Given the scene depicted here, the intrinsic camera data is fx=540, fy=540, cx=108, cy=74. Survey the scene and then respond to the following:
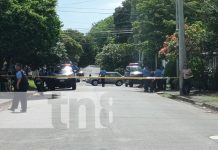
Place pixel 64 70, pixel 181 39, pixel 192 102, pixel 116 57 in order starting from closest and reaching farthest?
pixel 192 102 < pixel 181 39 < pixel 64 70 < pixel 116 57

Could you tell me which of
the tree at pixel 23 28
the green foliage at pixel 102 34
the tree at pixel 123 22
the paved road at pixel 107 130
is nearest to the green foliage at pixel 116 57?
the tree at pixel 123 22

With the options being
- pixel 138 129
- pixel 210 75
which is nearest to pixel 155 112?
pixel 138 129

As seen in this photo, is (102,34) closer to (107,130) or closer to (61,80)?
(61,80)

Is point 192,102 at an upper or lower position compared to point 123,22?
lower

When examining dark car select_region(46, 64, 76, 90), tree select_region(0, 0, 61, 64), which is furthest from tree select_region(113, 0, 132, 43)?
tree select_region(0, 0, 61, 64)

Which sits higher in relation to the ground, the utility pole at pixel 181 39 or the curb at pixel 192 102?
the utility pole at pixel 181 39

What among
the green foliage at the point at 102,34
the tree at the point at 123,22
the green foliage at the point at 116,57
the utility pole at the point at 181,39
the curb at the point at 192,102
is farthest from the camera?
the green foliage at the point at 102,34

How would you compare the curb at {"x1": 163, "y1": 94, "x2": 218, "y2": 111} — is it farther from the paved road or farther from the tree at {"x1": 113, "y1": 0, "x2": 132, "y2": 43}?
the tree at {"x1": 113, "y1": 0, "x2": 132, "y2": 43}

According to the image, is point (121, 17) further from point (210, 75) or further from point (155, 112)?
point (155, 112)

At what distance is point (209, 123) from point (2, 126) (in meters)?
5.93

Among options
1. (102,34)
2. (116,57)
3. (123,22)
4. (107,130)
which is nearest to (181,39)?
(107,130)

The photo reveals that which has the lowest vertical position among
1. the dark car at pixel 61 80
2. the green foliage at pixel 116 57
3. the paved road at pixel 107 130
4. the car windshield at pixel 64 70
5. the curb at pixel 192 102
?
the curb at pixel 192 102

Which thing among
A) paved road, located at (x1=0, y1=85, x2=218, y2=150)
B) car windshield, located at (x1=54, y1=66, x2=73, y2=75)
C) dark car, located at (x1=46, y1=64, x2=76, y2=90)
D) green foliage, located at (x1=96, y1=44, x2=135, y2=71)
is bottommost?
paved road, located at (x1=0, y1=85, x2=218, y2=150)

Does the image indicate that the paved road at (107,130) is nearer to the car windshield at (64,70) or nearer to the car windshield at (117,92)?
the car windshield at (117,92)
